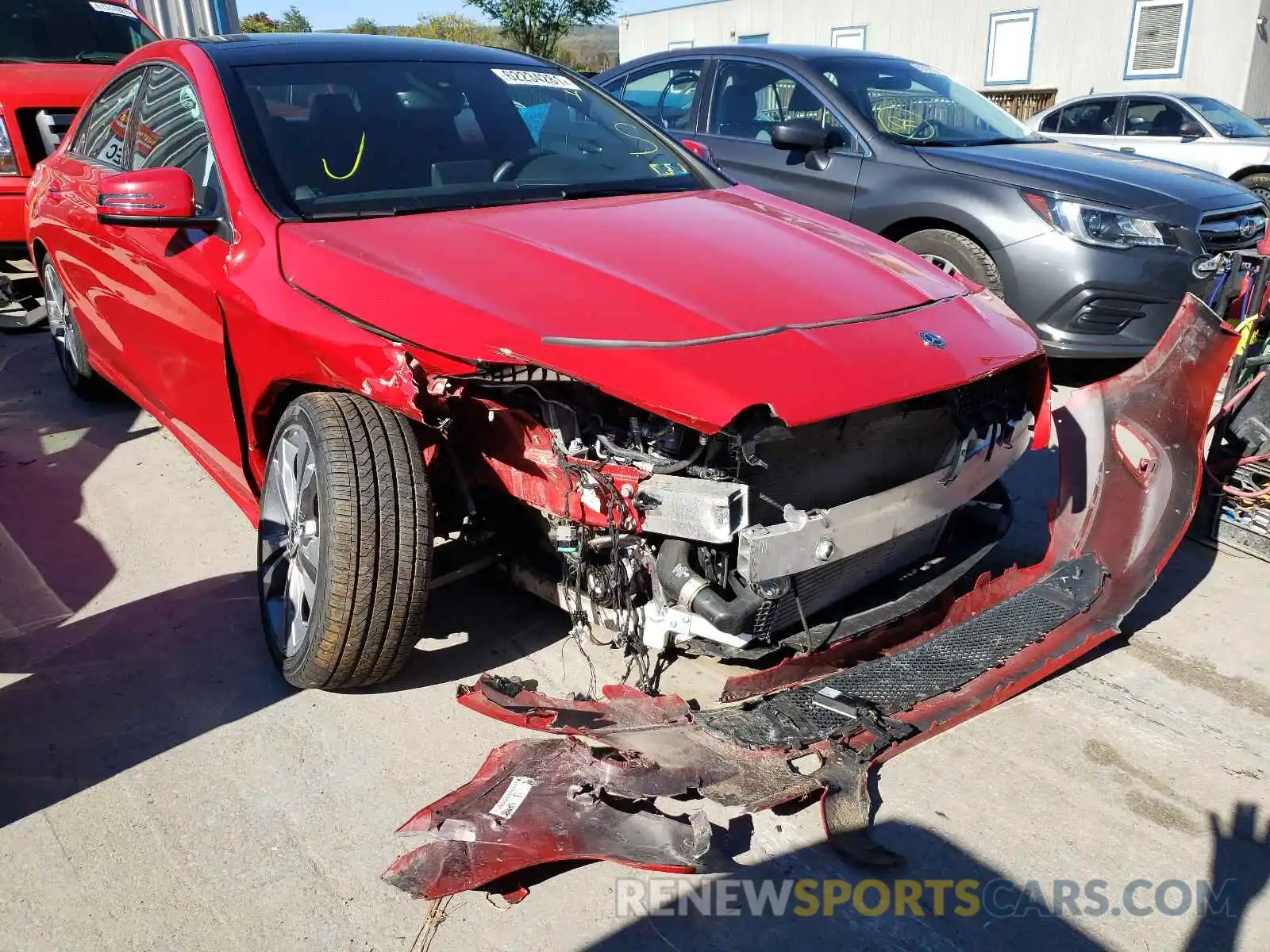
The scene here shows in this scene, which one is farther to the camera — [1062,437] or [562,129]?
[562,129]

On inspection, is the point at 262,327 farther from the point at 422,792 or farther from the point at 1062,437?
the point at 1062,437

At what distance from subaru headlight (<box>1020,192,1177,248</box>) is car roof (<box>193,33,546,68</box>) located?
2834mm

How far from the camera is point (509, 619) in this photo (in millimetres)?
3379

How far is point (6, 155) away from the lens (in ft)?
22.8

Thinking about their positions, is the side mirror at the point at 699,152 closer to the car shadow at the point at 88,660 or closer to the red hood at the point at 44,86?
the car shadow at the point at 88,660

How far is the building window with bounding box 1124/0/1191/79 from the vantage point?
1883 centimetres

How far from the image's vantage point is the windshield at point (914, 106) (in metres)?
6.11

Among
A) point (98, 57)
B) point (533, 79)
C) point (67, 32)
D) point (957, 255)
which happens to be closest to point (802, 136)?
point (957, 255)

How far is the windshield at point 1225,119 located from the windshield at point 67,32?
427 inches

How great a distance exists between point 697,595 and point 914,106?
4.86 meters

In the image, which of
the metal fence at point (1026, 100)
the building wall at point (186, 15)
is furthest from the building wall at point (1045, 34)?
the building wall at point (186, 15)

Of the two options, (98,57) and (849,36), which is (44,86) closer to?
(98,57)

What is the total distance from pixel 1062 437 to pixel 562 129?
83.4 inches

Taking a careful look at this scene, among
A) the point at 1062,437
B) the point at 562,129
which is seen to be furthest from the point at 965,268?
the point at 562,129
